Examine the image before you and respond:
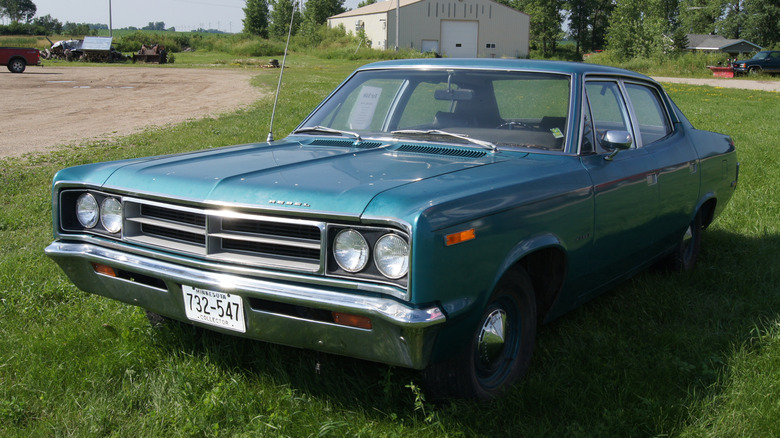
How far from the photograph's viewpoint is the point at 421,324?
2.38 meters

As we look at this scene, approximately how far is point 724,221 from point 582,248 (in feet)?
11.7

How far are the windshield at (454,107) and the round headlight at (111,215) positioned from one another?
4.63 ft

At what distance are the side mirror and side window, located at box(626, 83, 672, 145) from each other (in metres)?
0.64

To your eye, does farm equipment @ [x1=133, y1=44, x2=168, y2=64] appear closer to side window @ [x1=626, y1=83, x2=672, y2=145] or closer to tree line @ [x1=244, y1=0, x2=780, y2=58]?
tree line @ [x1=244, y1=0, x2=780, y2=58]

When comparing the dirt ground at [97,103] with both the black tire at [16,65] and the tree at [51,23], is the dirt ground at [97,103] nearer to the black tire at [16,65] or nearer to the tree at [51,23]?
the black tire at [16,65]

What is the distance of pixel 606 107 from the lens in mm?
4043

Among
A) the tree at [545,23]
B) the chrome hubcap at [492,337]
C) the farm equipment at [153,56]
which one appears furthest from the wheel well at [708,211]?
the tree at [545,23]

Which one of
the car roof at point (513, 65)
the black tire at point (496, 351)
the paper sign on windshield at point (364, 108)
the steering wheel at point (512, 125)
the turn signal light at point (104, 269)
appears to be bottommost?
the black tire at point (496, 351)

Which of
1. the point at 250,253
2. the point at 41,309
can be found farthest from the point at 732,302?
the point at 41,309

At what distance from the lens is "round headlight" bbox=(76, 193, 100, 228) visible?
3.24m

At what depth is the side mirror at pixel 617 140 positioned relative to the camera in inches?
139

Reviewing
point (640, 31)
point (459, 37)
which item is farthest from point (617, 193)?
point (459, 37)

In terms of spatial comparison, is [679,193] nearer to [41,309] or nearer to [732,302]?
[732,302]

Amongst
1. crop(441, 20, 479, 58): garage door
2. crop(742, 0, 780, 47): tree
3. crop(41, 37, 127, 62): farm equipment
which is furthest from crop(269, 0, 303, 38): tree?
crop(742, 0, 780, 47): tree
